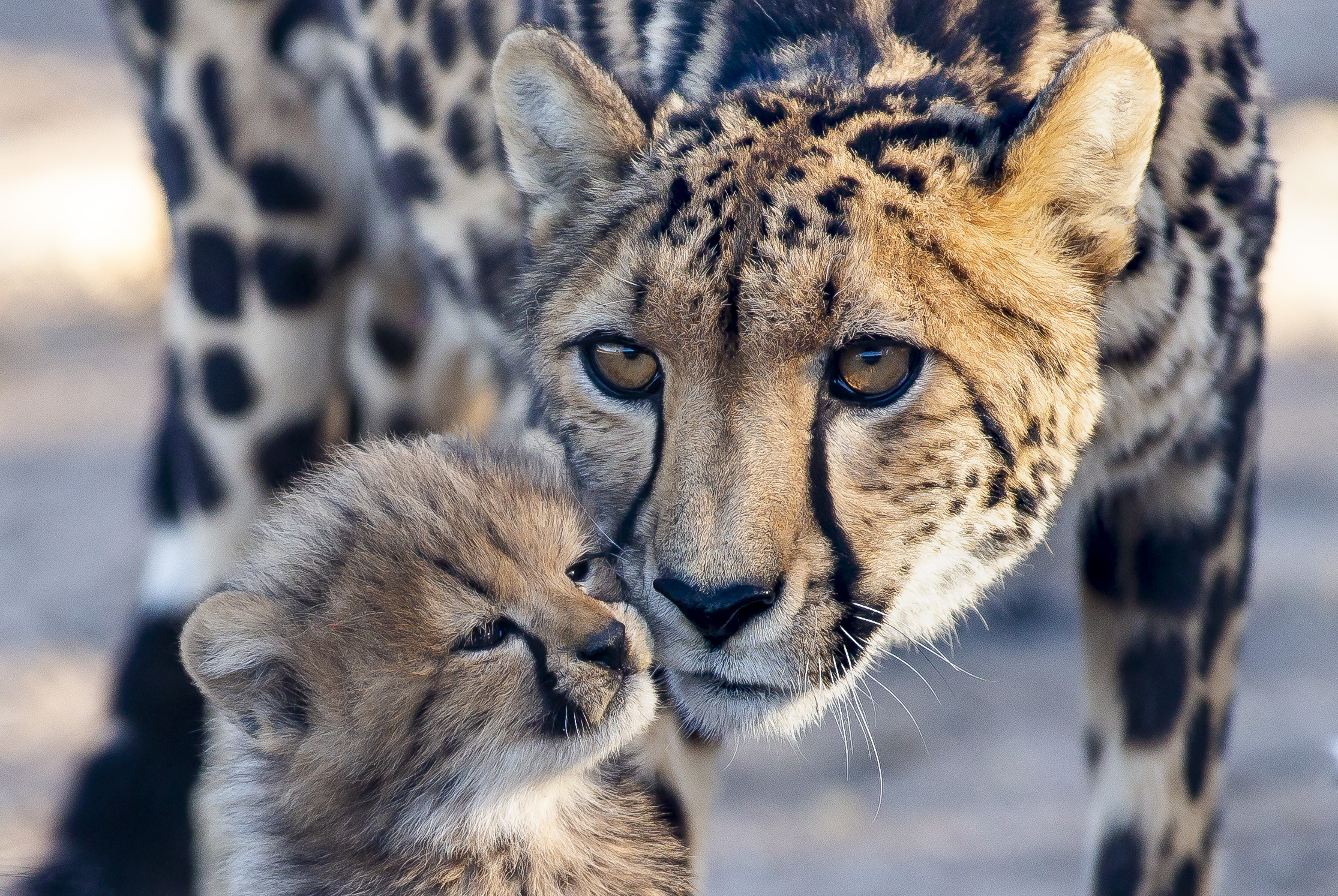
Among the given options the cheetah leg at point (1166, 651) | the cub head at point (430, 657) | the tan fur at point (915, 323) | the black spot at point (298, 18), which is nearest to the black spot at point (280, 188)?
the black spot at point (298, 18)

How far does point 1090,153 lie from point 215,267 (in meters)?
1.53

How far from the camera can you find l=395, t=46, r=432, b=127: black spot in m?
2.38

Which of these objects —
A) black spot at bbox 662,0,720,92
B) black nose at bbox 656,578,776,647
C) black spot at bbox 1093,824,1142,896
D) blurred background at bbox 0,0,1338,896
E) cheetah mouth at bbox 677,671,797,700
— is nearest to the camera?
black nose at bbox 656,578,776,647

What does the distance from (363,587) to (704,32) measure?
2.35 ft

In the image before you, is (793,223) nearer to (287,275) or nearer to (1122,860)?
(1122,860)

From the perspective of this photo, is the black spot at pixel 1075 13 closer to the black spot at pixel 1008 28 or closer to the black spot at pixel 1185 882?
the black spot at pixel 1008 28

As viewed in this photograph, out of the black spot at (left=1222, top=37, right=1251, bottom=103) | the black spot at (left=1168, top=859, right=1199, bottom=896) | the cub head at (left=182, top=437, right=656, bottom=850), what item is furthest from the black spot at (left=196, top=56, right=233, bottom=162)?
the black spot at (left=1168, top=859, right=1199, bottom=896)

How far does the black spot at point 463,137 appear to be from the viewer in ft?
7.64

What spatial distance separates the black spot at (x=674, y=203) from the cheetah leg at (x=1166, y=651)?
2.50ft

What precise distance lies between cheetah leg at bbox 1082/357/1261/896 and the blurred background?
17 centimetres

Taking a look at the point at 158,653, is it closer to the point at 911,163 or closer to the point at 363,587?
the point at 363,587

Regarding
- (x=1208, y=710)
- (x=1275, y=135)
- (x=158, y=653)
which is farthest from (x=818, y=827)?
(x=1275, y=135)

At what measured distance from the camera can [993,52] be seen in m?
1.65

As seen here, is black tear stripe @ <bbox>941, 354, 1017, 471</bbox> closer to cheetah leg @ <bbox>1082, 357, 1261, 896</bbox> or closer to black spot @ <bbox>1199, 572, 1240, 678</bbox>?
cheetah leg @ <bbox>1082, 357, 1261, 896</bbox>
